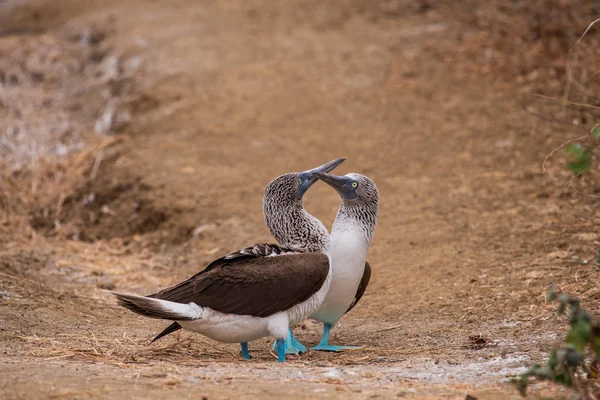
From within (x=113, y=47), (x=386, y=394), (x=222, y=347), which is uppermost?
(x=113, y=47)

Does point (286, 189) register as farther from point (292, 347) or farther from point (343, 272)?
point (292, 347)

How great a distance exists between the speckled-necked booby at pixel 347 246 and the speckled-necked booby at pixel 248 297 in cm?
28

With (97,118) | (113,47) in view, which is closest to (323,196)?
(97,118)

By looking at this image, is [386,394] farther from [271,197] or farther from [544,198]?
[544,198]

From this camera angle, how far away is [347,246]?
600 cm

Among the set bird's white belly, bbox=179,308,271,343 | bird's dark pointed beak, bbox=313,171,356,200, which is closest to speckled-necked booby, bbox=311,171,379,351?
bird's dark pointed beak, bbox=313,171,356,200

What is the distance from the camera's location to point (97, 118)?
12.8m

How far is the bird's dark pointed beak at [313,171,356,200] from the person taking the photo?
20.1ft

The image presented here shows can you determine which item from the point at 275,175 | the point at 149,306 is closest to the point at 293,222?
the point at 149,306

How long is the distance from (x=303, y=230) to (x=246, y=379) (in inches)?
58.7

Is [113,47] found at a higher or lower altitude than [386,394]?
higher

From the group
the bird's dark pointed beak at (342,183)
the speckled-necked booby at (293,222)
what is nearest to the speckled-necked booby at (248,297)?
the speckled-necked booby at (293,222)

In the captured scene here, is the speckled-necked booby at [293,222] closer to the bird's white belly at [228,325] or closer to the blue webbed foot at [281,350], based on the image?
the blue webbed foot at [281,350]

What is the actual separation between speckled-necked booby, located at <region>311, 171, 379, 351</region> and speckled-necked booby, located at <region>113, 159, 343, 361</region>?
28 cm
